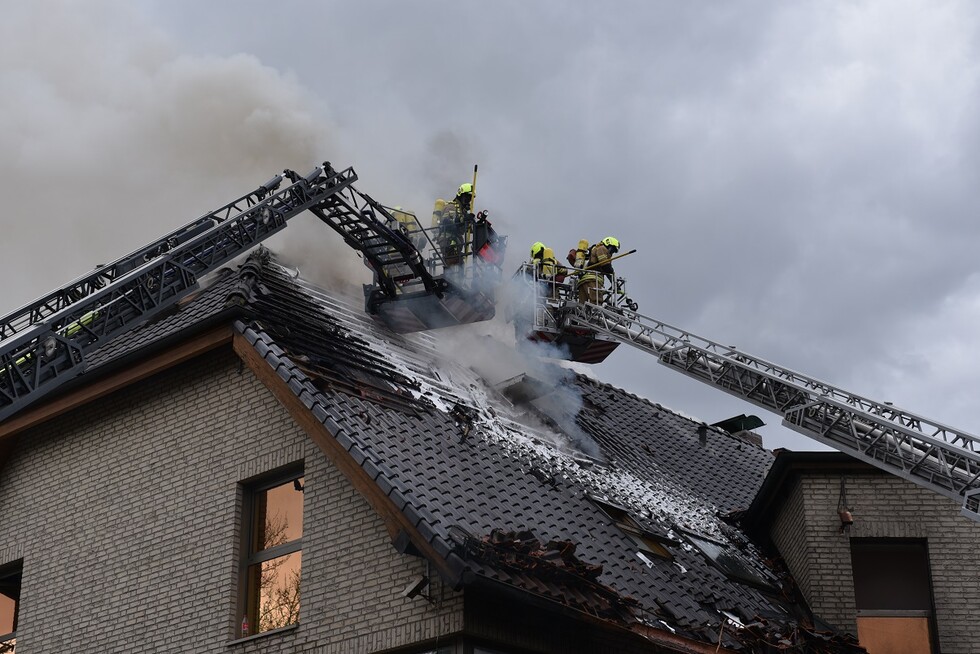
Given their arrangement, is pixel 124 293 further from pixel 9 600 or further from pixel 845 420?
pixel 845 420

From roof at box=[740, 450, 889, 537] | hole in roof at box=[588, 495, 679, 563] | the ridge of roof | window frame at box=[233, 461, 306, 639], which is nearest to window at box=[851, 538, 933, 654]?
roof at box=[740, 450, 889, 537]

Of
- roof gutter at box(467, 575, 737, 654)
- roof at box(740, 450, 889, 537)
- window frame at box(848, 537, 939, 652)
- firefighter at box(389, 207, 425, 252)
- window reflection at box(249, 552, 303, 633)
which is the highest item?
firefighter at box(389, 207, 425, 252)

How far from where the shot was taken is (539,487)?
43.1ft

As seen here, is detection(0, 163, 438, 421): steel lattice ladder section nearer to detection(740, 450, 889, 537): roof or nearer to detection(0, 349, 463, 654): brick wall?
detection(0, 349, 463, 654): brick wall

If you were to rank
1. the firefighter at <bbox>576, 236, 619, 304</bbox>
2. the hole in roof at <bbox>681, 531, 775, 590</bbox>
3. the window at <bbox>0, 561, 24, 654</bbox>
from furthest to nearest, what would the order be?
the firefighter at <bbox>576, 236, 619, 304</bbox> → the hole in roof at <bbox>681, 531, 775, 590</bbox> → the window at <bbox>0, 561, 24, 654</bbox>

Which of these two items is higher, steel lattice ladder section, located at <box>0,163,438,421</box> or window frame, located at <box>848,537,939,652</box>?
steel lattice ladder section, located at <box>0,163,438,421</box>

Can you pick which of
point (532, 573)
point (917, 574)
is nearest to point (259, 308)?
point (532, 573)

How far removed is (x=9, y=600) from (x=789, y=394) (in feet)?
31.8

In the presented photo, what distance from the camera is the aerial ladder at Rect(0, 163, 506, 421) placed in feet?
39.1

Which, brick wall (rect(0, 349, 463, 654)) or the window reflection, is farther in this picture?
the window reflection

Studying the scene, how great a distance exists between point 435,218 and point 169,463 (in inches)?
252

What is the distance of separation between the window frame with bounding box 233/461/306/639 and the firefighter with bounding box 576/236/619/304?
7772mm

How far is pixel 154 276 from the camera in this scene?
13422 mm

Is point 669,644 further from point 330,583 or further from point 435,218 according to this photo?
point 435,218
